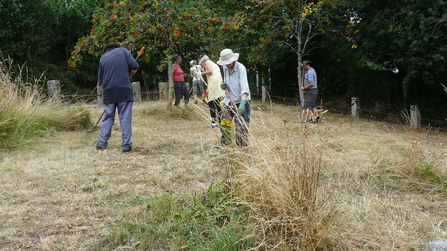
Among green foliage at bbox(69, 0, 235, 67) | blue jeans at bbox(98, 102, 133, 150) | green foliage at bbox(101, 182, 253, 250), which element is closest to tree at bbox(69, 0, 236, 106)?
green foliage at bbox(69, 0, 235, 67)

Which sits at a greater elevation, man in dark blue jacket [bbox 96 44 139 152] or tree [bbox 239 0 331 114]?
tree [bbox 239 0 331 114]

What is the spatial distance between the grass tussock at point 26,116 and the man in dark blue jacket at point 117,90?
1.34 meters

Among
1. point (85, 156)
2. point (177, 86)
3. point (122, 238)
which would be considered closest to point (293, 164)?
point (122, 238)

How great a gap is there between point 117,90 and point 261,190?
3713 mm

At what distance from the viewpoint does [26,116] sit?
696 centimetres

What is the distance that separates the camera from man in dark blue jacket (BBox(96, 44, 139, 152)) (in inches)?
240

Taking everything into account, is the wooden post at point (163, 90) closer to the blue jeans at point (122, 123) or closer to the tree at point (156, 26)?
the tree at point (156, 26)

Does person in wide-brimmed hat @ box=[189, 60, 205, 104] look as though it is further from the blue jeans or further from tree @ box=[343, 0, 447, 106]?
tree @ box=[343, 0, 447, 106]

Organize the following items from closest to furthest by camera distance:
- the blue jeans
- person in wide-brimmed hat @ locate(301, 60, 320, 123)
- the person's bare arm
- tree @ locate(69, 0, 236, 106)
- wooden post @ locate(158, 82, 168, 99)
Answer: the blue jeans, the person's bare arm, tree @ locate(69, 0, 236, 106), person in wide-brimmed hat @ locate(301, 60, 320, 123), wooden post @ locate(158, 82, 168, 99)

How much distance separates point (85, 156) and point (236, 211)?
3190 mm

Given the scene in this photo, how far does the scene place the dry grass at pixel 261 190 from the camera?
2863 millimetres

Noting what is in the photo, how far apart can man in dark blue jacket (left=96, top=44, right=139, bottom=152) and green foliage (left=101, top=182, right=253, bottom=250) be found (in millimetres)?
2753

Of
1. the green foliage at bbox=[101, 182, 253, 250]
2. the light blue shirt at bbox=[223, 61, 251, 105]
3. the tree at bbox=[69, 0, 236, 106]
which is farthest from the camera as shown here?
the tree at bbox=[69, 0, 236, 106]

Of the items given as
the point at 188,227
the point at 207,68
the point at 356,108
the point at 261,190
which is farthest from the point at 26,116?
the point at 356,108
